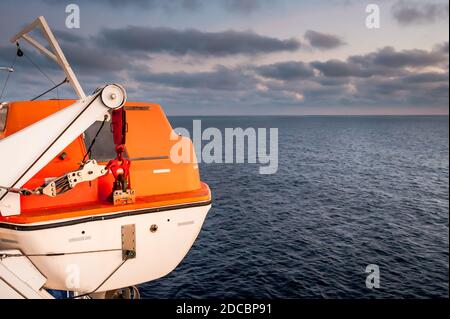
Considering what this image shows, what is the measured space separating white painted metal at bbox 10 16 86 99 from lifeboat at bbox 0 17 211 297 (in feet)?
0.15

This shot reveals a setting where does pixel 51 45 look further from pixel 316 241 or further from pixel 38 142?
pixel 316 241

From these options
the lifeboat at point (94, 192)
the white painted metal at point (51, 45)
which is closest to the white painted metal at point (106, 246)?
the lifeboat at point (94, 192)

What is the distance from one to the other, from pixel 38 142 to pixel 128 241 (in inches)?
104

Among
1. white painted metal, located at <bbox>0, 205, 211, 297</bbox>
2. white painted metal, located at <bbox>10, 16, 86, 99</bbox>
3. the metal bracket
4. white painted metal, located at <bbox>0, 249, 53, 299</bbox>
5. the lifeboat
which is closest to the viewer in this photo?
white painted metal, located at <bbox>0, 249, 53, 299</bbox>

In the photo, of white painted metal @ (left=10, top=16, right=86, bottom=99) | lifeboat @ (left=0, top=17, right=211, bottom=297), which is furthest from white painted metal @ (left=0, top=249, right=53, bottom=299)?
white painted metal @ (left=10, top=16, right=86, bottom=99)

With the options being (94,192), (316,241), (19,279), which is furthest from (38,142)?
(316,241)

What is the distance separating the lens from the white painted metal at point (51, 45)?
25.0ft

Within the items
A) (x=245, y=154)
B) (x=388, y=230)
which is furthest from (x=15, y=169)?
(x=245, y=154)

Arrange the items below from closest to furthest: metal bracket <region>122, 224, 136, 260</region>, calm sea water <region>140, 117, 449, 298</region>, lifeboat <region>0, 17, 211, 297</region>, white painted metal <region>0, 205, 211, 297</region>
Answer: lifeboat <region>0, 17, 211, 297</region>
white painted metal <region>0, 205, 211, 297</region>
metal bracket <region>122, 224, 136, 260</region>
calm sea water <region>140, 117, 449, 298</region>

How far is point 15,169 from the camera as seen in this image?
5.79 m

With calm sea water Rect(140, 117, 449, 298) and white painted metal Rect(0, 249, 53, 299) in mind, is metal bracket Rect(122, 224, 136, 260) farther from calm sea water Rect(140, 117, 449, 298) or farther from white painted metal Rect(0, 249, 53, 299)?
calm sea water Rect(140, 117, 449, 298)

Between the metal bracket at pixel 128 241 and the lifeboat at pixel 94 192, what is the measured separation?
0.02 metres

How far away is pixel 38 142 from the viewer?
5871 mm

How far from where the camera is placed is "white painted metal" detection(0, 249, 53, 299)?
18.9 feet
